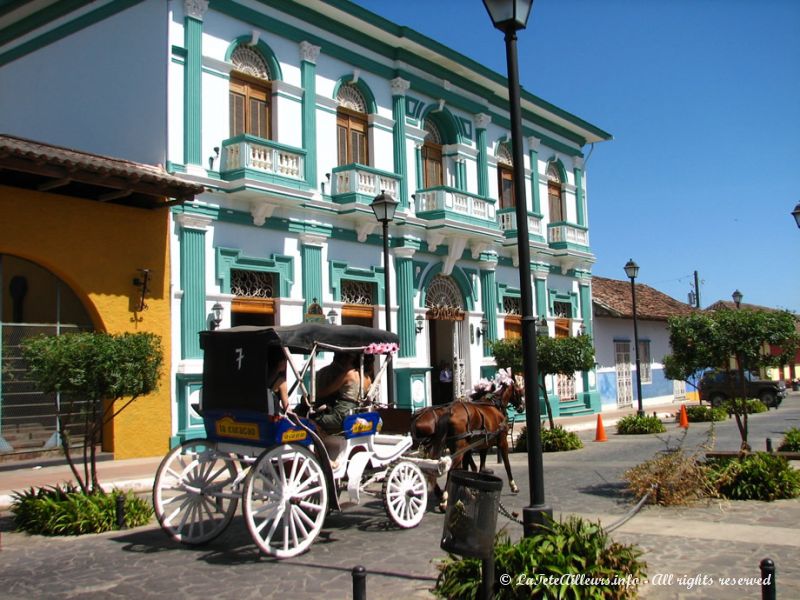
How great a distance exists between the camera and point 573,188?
28375mm

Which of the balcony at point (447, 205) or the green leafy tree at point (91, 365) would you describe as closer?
the green leafy tree at point (91, 365)

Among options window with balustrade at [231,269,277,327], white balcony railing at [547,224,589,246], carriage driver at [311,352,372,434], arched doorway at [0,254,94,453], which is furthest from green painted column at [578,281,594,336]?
carriage driver at [311,352,372,434]

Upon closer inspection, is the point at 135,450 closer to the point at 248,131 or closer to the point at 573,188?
the point at 248,131

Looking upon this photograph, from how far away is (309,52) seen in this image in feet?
58.7

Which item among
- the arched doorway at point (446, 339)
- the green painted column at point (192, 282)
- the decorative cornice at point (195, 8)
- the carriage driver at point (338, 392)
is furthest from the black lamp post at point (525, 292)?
the arched doorway at point (446, 339)

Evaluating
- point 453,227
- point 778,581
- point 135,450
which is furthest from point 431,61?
point 778,581

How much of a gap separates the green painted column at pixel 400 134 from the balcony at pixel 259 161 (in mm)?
4011

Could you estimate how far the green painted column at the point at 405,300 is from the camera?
20.0m

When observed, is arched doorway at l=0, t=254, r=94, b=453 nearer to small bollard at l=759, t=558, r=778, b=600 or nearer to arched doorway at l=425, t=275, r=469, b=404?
arched doorway at l=425, t=275, r=469, b=404

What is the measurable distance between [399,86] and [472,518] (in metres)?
16.8

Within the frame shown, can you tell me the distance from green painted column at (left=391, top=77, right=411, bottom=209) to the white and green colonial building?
1.5 inches

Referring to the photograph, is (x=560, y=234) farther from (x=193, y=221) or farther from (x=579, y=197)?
(x=193, y=221)

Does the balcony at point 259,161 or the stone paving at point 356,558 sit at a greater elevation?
the balcony at point 259,161

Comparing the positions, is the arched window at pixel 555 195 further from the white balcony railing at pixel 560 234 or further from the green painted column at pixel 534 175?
the green painted column at pixel 534 175
